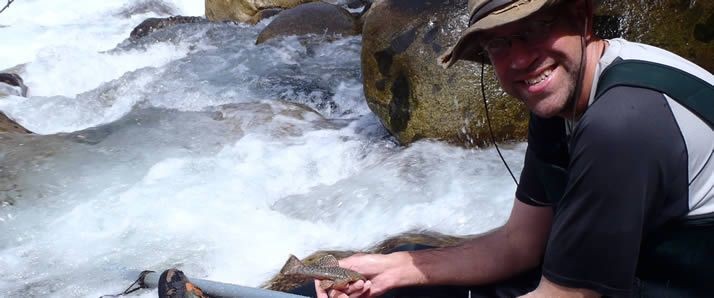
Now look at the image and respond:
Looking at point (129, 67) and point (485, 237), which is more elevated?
point (485, 237)

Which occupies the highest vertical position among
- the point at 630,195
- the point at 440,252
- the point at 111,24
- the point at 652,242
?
the point at 630,195

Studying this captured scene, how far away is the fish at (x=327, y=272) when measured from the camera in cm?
264

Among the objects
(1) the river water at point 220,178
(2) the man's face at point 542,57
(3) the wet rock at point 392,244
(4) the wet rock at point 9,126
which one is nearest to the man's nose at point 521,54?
(2) the man's face at point 542,57

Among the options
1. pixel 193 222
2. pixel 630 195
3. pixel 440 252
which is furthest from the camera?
pixel 193 222

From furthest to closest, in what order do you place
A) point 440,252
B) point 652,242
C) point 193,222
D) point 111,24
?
point 111,24 → point 193,222 → point 440,252 → point 652,242

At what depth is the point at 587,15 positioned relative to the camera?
81.7 inches

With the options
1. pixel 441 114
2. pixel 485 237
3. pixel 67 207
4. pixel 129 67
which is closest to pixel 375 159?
pixel 441 114

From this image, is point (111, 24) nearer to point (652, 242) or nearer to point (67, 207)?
point (67, 207)

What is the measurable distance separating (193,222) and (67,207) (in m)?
1.02

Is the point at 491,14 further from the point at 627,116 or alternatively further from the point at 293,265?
the point at 293,265

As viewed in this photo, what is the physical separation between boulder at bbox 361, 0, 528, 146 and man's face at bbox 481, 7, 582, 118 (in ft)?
12.0

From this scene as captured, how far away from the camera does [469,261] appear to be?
2.78m

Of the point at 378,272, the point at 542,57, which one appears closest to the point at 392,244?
the point at 378,272

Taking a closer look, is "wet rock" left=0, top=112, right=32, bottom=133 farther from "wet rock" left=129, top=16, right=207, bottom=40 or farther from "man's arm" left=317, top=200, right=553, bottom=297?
"man's arm" left=317, top=200, right=553, bottom=297
